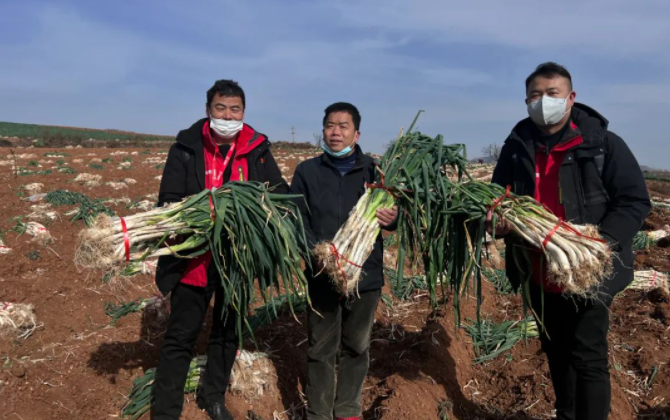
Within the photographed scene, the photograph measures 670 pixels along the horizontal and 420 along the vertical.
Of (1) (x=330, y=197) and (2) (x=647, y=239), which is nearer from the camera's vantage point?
(1) (x=330, y=197)

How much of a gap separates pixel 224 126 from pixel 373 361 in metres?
2.12

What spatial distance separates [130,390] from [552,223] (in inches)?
98.1

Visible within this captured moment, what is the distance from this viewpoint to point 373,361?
3.78 m

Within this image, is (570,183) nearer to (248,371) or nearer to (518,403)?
(518,403)

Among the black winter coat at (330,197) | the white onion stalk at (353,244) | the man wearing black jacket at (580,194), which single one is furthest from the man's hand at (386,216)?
the man wearing black jacket at (580,194)

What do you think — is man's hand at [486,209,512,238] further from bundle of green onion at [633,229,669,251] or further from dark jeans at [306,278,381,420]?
bundle of green onion at [633,229,669,251]

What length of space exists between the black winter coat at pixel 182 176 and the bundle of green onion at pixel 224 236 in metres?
0.12

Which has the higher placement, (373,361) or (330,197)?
(330,197)

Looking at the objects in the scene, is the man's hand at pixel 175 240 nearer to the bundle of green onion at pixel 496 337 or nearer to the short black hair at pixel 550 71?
the short black hair at pixel 550 71

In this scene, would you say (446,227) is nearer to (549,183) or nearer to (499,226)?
(499,226)

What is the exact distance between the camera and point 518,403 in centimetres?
322

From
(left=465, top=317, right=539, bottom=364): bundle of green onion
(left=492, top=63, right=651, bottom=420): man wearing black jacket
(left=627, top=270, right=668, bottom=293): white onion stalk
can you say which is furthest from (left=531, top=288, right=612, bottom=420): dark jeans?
(left=627, top=270, right=668, bottom=293): white onion stalk

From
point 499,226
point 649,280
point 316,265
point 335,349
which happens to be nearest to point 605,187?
point 499,226

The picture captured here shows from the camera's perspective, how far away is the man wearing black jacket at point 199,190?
8.32 feet
